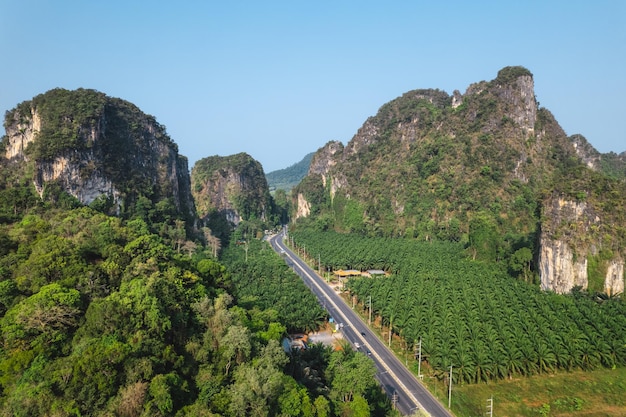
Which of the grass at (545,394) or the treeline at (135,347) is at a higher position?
the treeline at (135,347)

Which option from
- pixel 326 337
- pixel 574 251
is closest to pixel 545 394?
pixel 326 337

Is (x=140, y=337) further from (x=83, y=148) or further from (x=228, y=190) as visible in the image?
(x=228, y=190)

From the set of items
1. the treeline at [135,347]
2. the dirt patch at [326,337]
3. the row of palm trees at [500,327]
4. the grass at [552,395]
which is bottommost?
the grass at [552,395]

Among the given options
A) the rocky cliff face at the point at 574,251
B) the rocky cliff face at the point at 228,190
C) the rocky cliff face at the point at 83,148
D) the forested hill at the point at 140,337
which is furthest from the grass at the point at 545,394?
the rocky cliff face at the point at 228,190

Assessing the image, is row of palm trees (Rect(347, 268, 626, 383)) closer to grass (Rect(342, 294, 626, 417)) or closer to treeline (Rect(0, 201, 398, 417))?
grass (Rect(342, 294, 626, 417))

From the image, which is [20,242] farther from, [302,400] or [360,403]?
[360,403]

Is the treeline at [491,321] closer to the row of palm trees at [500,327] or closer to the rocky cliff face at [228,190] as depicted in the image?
the row of palm trees at [500,327]

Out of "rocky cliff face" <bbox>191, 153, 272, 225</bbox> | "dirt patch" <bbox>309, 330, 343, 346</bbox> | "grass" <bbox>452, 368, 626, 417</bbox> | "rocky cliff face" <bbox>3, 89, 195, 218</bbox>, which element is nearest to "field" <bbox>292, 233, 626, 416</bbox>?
"grass" <bbox>452, 368, 626, 417</bbox>
